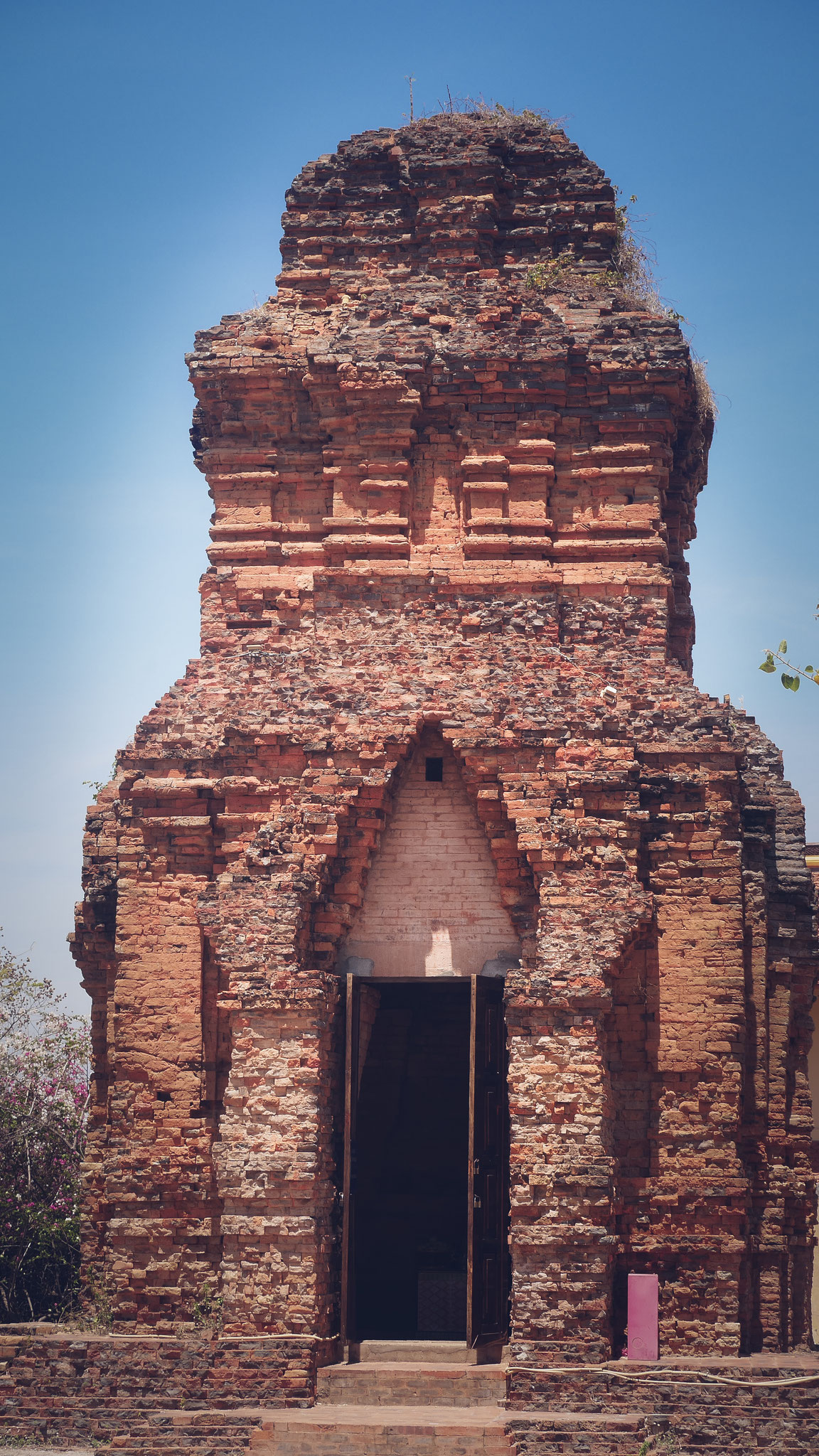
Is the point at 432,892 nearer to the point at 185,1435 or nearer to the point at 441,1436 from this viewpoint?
the point at 441,1436

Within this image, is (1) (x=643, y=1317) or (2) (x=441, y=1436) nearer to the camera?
(2) (x=441, y=1436)

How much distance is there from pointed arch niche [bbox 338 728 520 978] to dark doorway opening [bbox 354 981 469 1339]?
260cm

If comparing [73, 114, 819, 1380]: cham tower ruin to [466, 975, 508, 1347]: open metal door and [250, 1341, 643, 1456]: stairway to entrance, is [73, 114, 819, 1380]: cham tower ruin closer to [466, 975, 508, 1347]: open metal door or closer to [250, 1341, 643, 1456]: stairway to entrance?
[466, 975, 508, 1347]: open metal door

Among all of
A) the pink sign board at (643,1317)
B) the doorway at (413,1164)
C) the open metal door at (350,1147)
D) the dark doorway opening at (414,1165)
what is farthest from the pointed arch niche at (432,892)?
the dark doorway opening at (414,1165)

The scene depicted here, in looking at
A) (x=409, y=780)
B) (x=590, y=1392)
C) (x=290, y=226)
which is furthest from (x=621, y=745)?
(x=290, y=226)

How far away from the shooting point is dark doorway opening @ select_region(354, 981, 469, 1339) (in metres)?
13.9

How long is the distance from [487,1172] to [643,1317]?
1.44 m

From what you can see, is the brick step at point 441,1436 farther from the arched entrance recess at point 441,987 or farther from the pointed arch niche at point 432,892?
the pointed arch niche at point 432,892

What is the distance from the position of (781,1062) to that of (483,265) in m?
7.34

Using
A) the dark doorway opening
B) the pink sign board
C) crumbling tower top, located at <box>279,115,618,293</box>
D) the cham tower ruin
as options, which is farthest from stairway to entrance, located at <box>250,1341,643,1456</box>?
crumbling tower top, located at <box>279,115,618,293</box>

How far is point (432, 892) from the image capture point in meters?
11.6

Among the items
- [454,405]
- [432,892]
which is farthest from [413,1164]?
[454,405]

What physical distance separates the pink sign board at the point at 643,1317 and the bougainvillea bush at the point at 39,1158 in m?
4.58

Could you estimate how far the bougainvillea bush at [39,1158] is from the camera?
1330cm
